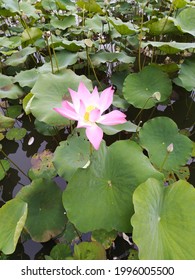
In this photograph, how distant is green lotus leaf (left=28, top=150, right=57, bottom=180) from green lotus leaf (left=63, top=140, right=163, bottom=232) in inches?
24.2

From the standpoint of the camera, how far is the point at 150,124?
1827mm

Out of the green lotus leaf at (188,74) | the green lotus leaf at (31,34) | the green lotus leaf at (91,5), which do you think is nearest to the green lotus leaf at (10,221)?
the green lotus leaf at (188,74)

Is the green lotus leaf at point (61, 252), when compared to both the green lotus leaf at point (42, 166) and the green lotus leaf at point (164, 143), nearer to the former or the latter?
the green lotus leaf at point (42, 166)

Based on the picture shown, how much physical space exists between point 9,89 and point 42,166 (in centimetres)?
74

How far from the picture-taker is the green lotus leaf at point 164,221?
3.75ft

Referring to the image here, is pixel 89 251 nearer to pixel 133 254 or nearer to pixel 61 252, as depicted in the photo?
pixel 61 252

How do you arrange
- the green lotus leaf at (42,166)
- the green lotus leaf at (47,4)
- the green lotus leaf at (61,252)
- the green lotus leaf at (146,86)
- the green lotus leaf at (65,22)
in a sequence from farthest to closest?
the green lotus leaf at (47,4), the green lotus leaf at (65,22), the green lotus leaf at (146,86), the green lotus leaf at (42,166), the green lotus leaf at (61,252)

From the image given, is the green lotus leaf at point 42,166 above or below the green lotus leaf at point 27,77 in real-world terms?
below

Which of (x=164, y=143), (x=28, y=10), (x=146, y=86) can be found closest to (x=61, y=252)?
(x=164, y=143)

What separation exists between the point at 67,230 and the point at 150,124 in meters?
0.83

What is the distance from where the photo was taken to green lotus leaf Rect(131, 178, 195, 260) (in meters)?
1.14

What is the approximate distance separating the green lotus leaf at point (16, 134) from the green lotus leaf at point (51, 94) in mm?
717

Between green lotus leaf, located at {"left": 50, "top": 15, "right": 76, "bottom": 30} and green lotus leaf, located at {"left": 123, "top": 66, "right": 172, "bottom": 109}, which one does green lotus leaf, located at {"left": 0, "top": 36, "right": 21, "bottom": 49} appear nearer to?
green lotus leaf, located at {"left": 50, "top": 15, "right": 76, "bottom": 30}
